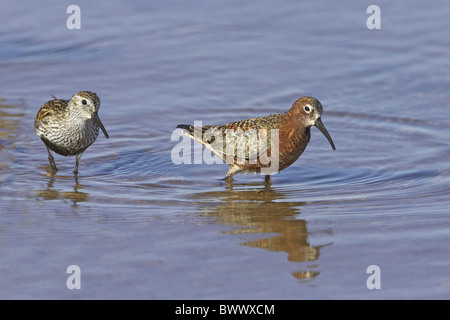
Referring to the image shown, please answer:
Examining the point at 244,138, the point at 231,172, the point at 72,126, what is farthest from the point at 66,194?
the point at 244,138

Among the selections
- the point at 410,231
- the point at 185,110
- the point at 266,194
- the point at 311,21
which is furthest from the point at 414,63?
the point at 410,231

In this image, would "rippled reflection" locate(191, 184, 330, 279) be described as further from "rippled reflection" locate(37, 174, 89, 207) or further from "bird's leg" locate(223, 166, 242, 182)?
"rippled reflection" locate(37, 174, 89, 207)

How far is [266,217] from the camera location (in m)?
8.57

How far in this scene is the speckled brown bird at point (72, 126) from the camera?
412 inches

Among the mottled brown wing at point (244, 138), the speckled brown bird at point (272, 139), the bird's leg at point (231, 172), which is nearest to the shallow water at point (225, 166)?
the bird's leg at point (231, 172)

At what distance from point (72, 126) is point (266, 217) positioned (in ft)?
11.3

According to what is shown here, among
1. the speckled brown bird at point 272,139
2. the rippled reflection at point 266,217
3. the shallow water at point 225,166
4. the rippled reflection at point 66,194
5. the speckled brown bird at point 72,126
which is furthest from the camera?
the speckled brown bird at point 72,126

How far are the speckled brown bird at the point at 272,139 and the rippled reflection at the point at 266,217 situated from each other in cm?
31

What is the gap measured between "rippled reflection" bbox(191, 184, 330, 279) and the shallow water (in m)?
0.03

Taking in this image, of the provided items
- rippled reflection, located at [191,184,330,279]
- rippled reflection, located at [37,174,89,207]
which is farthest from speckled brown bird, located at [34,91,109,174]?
rippled reflection, located at [191,184,330,279]

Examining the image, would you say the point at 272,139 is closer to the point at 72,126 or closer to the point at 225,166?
the point at 225,166

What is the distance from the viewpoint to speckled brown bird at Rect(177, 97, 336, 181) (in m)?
9.95

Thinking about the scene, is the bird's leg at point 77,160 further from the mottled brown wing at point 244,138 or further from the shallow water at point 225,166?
the mottled brown wing at point 244,138

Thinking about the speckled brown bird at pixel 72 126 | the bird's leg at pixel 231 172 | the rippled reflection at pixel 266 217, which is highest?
the speckled brown bird at pixel 72 126
